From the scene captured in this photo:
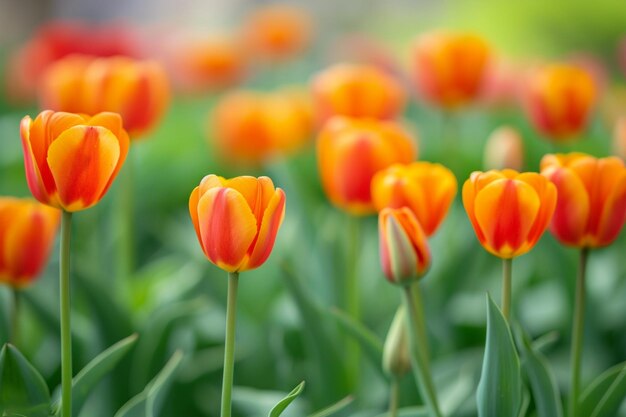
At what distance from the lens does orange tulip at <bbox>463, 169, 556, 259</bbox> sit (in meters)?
0.62

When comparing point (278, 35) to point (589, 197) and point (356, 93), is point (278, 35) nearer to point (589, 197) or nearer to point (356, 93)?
point (356, 93)

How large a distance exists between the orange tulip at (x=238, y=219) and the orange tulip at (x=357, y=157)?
31 centimetres

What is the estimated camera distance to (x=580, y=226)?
0.67 metres

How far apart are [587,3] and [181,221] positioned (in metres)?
4.83

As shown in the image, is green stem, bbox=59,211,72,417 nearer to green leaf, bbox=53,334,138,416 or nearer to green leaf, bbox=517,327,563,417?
green leaf, bbox=53,334,138,416

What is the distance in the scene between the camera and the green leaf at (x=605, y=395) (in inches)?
27.4

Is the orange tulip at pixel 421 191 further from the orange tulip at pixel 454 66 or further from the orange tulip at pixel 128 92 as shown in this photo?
the orange tulip at pixel 454 66

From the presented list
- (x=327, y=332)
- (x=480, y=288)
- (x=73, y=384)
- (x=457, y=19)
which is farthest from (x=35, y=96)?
(x=457, y=19)

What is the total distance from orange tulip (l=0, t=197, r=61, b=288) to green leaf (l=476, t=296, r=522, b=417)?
0.40 meters

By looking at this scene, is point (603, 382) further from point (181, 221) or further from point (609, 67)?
point (609, 67)

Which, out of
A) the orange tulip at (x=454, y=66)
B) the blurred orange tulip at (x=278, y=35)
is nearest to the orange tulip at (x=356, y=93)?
the orange tulip at (x=454, y=66)

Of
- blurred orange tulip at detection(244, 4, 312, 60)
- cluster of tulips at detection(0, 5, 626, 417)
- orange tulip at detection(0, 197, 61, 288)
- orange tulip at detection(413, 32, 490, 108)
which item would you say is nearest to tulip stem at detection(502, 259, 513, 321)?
cluster of tulips at detection(0, 5, 626, 417)

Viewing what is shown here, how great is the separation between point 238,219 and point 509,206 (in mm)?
193

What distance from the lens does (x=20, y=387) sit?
25.3 inches
